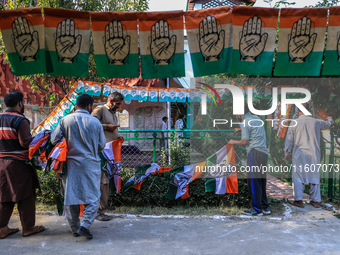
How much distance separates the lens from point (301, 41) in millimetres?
4586

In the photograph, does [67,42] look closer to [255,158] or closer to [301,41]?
[255,158]

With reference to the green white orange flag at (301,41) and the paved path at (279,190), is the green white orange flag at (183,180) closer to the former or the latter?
the paved path at (279,190)

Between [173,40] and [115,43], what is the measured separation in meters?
0.98

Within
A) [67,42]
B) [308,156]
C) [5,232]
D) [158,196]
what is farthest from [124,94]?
[5,232]

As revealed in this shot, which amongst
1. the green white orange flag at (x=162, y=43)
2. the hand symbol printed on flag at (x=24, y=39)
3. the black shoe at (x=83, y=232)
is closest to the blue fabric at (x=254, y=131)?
the green white orange flag at (x=162, y=43)

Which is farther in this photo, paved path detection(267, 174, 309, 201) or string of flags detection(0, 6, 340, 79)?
paved path detection(267, 174, 309, 201)

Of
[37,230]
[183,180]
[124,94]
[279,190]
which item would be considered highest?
[124,94]

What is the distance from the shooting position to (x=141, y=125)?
47.1 feet

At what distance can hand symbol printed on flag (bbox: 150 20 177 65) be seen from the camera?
4.63 m

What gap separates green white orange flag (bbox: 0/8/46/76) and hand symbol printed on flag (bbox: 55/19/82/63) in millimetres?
262

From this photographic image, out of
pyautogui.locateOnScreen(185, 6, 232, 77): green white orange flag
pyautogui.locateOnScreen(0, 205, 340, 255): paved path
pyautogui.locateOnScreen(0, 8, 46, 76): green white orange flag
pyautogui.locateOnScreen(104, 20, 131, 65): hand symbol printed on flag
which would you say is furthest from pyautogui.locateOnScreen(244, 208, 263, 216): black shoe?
pyautogui.locateOnScreen(0, 8, 46, 76): green white orange flag

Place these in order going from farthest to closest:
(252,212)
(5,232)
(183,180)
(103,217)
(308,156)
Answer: (308,156), (183,180), (252,212), (103,217), (5,232)

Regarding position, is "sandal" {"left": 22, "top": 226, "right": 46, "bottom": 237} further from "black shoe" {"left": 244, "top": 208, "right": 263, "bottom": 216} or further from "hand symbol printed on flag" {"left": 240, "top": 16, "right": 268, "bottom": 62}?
"hand symbol printed on flag" {"left": 240, "top": 16, "right": 268, "bottom": 62}

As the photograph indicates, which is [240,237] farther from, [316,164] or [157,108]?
[157,108]
